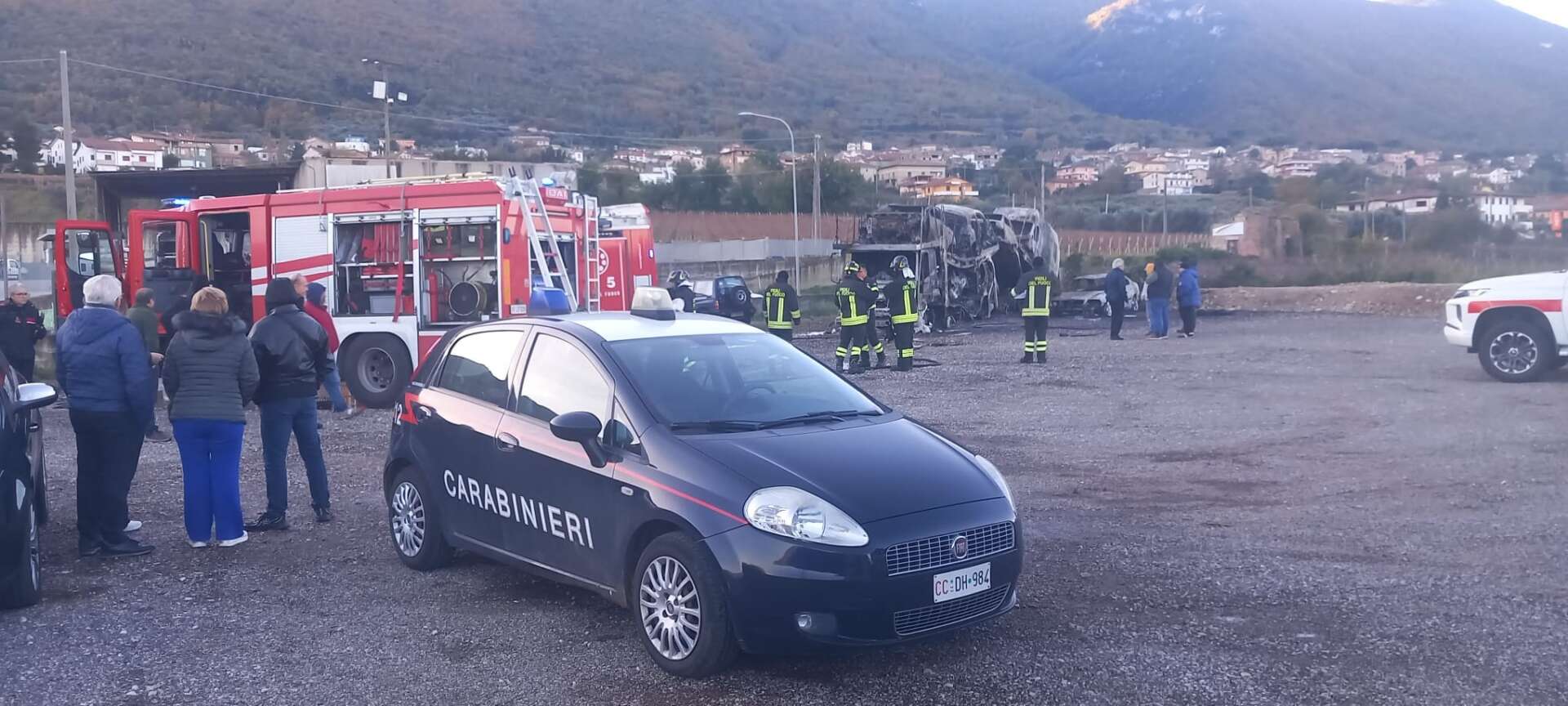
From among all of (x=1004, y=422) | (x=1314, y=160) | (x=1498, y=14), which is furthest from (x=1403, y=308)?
(x=1498, y=14)

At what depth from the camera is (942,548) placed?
5.25m

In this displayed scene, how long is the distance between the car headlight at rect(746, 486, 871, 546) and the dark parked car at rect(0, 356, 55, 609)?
3.72 metres

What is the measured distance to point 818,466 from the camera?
540 centimetres

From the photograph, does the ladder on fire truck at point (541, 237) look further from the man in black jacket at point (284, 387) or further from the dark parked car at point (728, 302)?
the dark parked car at point (728, 302)

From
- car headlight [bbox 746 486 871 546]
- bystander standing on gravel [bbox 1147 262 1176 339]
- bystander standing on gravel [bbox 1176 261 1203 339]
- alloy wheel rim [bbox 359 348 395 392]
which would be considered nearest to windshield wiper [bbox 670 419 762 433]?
car headlight [bbox 746 486 871 546]

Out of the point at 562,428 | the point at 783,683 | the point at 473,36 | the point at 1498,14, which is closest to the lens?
the point at 783,683

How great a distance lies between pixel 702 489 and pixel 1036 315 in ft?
47.4

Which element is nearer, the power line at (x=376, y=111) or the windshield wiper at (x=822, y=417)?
the windshield wiper at (x=822, y=417)

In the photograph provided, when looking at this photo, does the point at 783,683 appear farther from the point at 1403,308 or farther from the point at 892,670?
the point at 1403,308

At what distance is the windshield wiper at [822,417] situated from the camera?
5.93 meters

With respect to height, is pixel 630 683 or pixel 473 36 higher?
pixel 473 36

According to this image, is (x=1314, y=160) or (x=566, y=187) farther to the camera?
(x=1314, y=160)

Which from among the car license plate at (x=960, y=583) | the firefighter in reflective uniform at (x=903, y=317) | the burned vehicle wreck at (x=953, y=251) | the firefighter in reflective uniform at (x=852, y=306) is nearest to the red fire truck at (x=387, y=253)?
the firefighter in reflective uniform at (x=852, y=306)

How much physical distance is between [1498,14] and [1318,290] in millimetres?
145308
